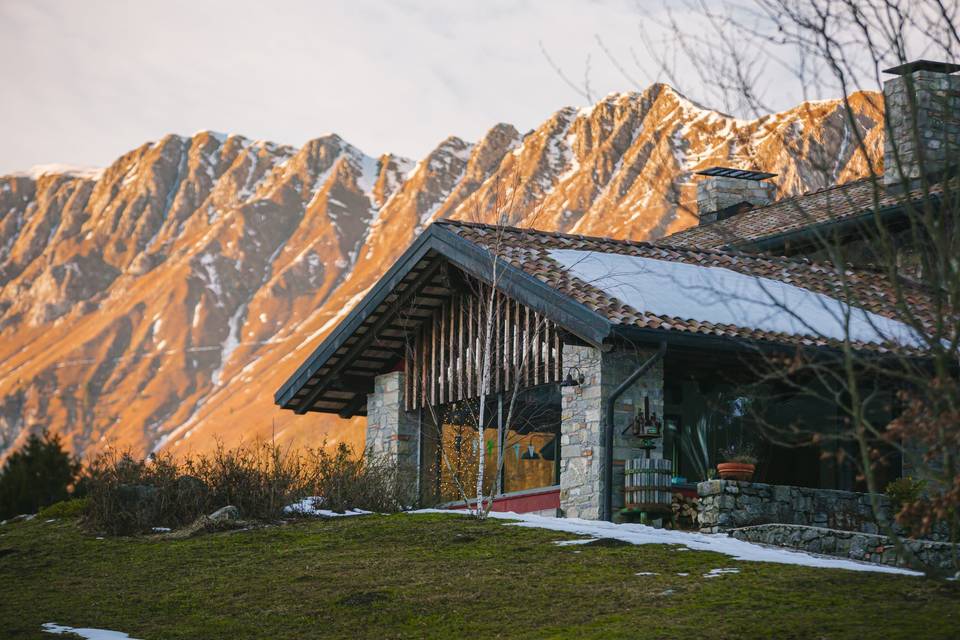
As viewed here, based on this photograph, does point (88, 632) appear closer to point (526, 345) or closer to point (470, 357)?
point (526, 345)

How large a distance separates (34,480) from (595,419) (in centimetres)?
1497

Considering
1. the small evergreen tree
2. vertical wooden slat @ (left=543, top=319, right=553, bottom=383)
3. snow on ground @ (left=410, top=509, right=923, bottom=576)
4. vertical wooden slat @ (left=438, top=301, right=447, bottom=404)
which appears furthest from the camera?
the small evergreen tree

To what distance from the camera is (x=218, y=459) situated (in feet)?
60.0

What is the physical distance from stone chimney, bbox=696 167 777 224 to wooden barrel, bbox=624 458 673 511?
14324mm

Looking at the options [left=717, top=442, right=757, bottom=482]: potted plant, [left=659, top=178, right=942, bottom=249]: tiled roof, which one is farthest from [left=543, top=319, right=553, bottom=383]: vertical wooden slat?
[left=659, top=178, right=942, bottom=249]: tiled roof

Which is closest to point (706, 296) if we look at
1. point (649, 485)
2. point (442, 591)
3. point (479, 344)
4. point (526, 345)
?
point (526, 345)

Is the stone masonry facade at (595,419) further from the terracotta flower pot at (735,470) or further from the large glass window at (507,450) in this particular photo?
the large glass window at (507,450)

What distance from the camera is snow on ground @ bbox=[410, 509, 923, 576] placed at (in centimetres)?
1309

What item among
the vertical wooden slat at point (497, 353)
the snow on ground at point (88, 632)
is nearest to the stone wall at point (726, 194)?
the vertical wooden slat at point (497, 353)

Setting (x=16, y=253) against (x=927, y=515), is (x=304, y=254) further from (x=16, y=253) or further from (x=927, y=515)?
(x=927, y=515)

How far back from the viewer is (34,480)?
90.6ft

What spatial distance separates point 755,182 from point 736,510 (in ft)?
54.8

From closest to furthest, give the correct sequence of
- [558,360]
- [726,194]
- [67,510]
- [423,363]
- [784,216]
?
1. [558,360]
2. [67,510]
3. [423,363]
4. [784,216]
5. [726,194]

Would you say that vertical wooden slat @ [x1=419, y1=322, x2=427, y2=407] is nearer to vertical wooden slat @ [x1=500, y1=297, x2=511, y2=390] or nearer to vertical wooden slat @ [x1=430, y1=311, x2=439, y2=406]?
vertical wooden slat @ [x1=430, y1=311, x2=439, y2=406]
